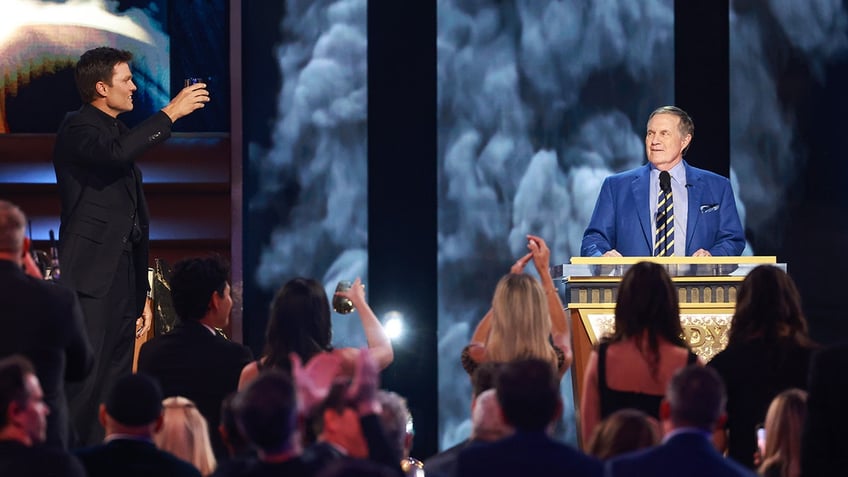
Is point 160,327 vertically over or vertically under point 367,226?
under

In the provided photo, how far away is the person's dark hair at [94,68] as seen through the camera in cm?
479

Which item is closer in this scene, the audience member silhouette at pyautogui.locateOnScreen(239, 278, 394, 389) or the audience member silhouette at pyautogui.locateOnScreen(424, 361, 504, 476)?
the audience member silhouette at pyautogui.locateOnScreen(424, 361, 504, 476)

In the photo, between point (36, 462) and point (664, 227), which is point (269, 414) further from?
point (664, 227)

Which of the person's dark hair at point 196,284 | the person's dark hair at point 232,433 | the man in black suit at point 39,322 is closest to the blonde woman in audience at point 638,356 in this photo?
the person's dark hair at point 232,433

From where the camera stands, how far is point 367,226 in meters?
6.97

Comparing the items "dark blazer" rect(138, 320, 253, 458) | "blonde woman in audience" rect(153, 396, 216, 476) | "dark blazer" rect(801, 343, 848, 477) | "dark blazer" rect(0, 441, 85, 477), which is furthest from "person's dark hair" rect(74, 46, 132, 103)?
"dark blazer" rect(801, 343, 848, 477)

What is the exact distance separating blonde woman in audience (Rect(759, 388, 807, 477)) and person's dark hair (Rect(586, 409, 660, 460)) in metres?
0.38

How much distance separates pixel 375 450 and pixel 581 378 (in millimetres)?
2178

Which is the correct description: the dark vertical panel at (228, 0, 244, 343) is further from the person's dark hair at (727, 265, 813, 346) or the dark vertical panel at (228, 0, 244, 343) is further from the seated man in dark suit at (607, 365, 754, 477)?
the seated man in dark suit at (607, 365, 754, 477)

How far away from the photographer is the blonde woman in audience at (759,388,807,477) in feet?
10.6

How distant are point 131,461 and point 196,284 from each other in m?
1.05

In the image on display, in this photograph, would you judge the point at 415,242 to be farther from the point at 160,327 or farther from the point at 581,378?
the point at 581,378

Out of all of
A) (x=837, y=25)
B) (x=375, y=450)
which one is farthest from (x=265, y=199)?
(x=375, y=450)

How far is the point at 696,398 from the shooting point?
2869mm
